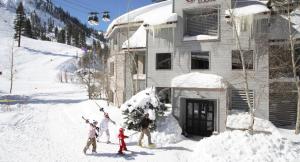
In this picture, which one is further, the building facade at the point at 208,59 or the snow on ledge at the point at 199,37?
the snow on ledge at the point at 199,37

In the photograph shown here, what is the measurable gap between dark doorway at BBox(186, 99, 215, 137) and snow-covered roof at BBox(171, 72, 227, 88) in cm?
140

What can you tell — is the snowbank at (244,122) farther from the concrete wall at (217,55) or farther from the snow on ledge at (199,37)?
the snow on ledge at (199,37)

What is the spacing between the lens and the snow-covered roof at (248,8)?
15.7m

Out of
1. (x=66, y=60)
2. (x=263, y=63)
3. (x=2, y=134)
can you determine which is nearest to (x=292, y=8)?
(x=263, y=63)

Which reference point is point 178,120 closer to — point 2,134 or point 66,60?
point 2,134

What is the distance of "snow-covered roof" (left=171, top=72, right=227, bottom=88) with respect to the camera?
16.1m

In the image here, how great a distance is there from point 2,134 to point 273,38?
1781 centimetres

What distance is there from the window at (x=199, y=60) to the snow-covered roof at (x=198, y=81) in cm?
64

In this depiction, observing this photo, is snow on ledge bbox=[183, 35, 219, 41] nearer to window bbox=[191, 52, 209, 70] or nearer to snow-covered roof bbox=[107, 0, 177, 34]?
window bbox=[191, 52, 209, 70]

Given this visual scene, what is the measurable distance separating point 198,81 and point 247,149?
631 cm

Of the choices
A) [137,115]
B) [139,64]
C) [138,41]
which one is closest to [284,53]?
[137,115]

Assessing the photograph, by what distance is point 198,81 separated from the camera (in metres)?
16.7

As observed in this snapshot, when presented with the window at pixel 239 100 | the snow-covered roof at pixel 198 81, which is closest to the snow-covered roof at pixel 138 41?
the snow-covered roof at pixel 198 81

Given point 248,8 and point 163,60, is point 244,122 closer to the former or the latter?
point 163,60
